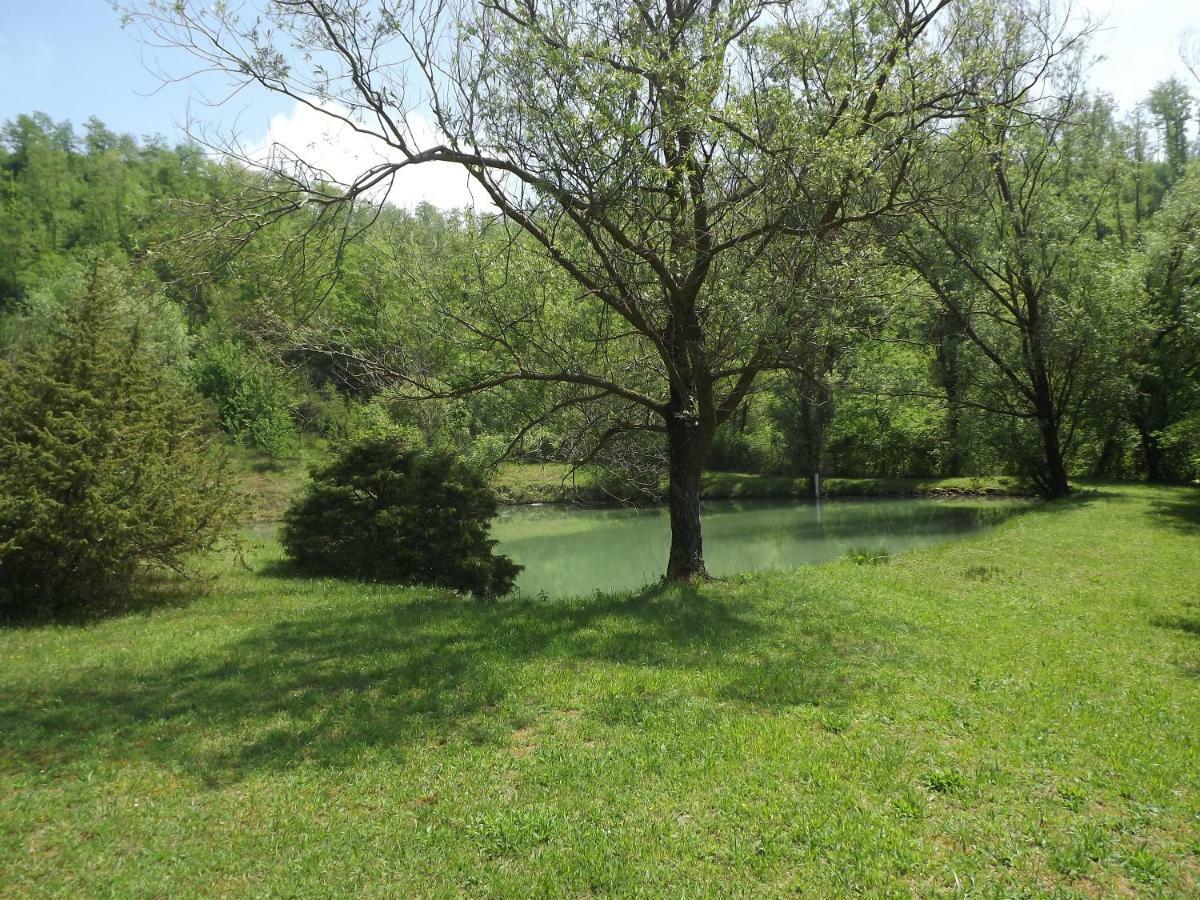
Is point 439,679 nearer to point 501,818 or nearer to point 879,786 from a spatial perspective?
point 501,818

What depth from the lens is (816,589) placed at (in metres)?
11.0

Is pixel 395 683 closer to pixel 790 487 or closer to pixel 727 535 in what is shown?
pixel 727 535

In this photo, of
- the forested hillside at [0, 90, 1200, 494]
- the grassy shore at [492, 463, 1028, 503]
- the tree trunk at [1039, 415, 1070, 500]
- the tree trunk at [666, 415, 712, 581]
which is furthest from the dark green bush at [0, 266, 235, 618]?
the tree trunk at [1039, 415, 1070, 500]

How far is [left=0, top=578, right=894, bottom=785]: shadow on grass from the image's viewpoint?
555cm

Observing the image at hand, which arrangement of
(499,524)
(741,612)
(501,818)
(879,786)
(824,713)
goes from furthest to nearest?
1. (499,524)
2. (741,612)
3. (824,713)
4. (879,786)
5. (501,818)

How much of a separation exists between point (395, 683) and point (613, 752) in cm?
246

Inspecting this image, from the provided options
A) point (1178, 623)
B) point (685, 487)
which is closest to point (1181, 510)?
point (1178, 623)

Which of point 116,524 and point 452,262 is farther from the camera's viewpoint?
point 452,262

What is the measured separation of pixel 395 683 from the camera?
269 inches

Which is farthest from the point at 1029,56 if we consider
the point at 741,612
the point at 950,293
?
the point at 741,612

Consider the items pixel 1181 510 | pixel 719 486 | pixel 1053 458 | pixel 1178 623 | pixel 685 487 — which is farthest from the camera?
pixel 719 486

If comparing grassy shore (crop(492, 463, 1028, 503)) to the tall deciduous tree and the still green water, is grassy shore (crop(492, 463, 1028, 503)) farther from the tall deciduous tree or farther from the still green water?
the tall deciduous tree

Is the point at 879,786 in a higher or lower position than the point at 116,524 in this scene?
lower

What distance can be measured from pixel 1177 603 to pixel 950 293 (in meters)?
12.3
